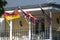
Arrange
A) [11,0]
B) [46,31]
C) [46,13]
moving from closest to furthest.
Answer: [46,13] < [46,31] < [11,0]

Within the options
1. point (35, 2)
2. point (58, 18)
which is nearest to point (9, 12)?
point (35, 2)

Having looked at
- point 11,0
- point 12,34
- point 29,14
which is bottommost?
point 12,34

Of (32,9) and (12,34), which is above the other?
(32,9)

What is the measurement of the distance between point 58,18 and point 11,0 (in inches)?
205

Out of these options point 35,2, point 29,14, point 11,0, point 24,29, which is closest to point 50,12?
point 29,14

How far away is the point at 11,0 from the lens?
Answer: 2272cm

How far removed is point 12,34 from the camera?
21.4 metres

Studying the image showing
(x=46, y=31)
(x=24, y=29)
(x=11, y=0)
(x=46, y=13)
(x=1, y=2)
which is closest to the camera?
(x=1, y=2)

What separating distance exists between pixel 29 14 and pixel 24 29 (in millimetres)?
3598

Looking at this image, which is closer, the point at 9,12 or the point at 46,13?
the point at 46,13

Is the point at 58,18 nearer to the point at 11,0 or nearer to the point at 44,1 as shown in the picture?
the point at 44,1

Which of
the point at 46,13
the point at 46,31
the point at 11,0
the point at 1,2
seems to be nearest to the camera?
the point at 1,2

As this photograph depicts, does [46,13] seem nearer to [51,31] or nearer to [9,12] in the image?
[51,31]

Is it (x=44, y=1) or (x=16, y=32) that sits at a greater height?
(x=44, y=1)
